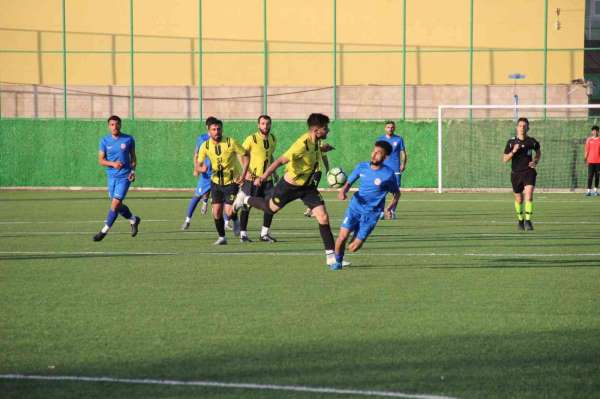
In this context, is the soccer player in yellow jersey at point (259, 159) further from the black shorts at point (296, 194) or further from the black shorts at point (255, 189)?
the black shorts at point (296, 194)

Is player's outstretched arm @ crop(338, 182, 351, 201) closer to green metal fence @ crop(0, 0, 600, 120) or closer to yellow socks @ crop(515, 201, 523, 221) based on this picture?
yellow socks @ crop(515, 201, 523, 221)

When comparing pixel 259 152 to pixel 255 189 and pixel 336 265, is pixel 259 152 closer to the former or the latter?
pixel 255 189

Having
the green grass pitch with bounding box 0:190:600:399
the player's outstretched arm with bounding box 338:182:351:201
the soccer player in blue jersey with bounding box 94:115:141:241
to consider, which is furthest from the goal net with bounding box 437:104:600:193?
the player's outstretched arm with bounding box 338:182:351:201

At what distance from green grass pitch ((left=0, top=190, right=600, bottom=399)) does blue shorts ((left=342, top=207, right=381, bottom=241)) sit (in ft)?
1.85

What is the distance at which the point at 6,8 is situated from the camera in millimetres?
44562

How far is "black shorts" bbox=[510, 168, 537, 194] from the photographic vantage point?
19672 mm

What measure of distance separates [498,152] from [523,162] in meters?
14.9

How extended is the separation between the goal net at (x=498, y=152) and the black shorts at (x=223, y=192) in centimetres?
1736

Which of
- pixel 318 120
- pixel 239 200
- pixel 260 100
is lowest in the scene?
pixel 239 200

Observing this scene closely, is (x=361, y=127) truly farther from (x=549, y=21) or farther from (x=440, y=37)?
(x=549, y=21)

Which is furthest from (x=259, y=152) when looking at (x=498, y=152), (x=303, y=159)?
(x=498, y=152)

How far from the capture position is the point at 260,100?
43.2 metres

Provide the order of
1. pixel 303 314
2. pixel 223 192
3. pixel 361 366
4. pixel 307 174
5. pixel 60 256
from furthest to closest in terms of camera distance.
Result: pixel 223 192
pixel 60 256
pixel 307 174
pixel 303 314
pixel 361 366

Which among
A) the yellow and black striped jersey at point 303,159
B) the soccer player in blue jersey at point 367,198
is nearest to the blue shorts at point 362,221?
the soccer player in blue jersey at point 367,198
